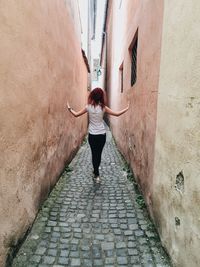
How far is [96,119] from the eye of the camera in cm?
456

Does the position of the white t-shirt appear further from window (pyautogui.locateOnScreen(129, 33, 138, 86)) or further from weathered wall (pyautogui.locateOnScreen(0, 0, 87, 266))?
window (pyautogui.locateOnScreen(129, 33, 138, 86))

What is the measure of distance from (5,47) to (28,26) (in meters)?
0.73

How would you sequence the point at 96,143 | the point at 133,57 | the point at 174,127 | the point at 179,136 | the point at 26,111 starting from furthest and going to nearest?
1. the point at 133,57
2. the point at 96,143
3. the point at 26,111
4. the point at 174,127
5. the point at 179,136

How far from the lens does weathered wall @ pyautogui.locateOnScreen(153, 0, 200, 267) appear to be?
192 centimetres

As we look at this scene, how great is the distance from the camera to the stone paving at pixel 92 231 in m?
2.56

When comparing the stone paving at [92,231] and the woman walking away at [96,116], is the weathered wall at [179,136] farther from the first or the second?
the woman walking away at [96,116]

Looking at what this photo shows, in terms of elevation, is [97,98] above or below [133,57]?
below

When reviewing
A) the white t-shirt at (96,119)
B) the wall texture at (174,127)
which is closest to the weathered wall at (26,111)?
the white t-shirt at (96,119)

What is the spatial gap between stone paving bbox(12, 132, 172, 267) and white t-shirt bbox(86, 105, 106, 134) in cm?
105

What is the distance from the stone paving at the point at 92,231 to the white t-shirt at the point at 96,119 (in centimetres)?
105

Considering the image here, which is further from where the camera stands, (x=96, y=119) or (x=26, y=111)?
(x=96, y=119)

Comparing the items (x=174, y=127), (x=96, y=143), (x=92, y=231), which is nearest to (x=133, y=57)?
(x=96, y=143)

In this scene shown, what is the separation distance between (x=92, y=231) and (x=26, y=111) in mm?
1685

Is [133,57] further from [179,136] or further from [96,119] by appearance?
[179,136]
